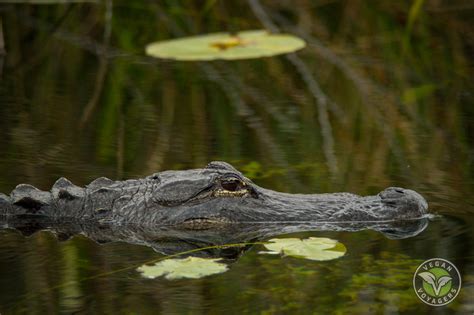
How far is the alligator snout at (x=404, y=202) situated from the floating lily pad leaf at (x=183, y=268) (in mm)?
1223

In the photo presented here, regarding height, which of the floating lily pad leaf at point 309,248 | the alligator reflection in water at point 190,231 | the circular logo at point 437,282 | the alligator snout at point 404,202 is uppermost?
the alligator snout at point 404,202

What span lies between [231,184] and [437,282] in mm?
1575

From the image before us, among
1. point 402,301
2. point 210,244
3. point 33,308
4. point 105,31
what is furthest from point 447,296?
point 105,31

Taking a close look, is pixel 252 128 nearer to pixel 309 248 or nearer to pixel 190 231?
pixel 190 231

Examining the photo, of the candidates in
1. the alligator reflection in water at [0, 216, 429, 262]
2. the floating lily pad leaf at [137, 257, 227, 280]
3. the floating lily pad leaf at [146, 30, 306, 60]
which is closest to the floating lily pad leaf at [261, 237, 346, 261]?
the alligator reflection in water at [0, 216, 429, 262]

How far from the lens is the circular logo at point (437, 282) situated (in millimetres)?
5551

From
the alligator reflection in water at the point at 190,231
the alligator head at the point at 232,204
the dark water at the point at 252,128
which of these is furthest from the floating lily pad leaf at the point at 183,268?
the alligator head at the point at 232,204

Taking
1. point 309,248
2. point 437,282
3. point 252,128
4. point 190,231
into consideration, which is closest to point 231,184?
point 190,231

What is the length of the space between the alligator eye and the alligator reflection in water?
21 cm

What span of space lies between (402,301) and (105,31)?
7.90m

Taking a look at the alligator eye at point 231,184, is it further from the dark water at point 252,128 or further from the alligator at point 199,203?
the dark water at point 252,128

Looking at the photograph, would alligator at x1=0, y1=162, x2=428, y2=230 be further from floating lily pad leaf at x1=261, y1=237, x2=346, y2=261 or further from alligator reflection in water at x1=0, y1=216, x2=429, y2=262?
floating lily pad leaf at x1=261, y1=237, x2=346, y2=261

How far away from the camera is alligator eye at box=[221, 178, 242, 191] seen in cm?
681

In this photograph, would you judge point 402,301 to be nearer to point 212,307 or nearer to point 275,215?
point 212,307
